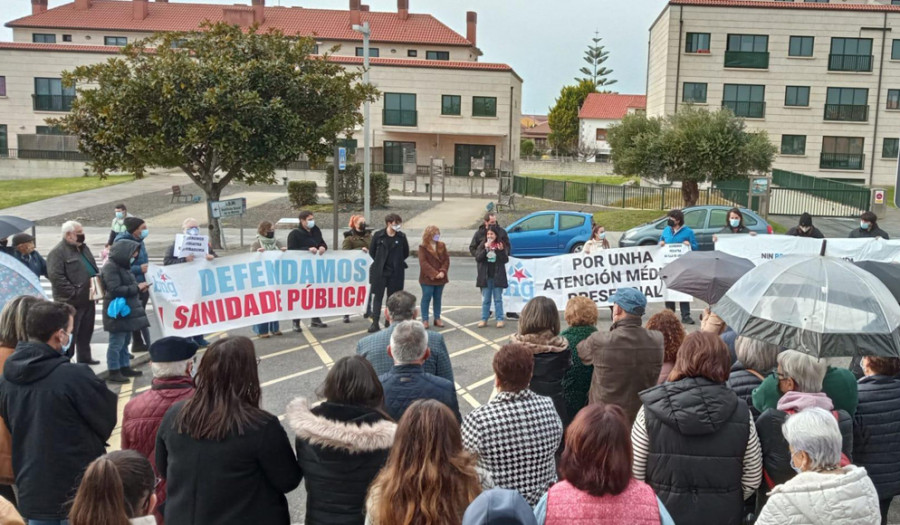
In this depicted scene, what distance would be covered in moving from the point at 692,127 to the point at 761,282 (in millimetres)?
27261

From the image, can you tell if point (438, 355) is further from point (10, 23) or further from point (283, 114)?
point (10, 23)

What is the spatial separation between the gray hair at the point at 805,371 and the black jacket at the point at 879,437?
45cm

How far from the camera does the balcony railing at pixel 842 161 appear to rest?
1839 inches

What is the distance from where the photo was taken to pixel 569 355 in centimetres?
558

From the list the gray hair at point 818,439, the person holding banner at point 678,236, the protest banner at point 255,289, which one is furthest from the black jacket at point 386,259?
the gray hair at point 818,439

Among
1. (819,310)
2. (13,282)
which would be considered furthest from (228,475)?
(819,310)

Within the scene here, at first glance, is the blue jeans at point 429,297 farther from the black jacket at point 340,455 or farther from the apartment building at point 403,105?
the apartment building at point 403,105

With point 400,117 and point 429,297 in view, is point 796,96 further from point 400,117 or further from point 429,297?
Answer: point 429,297

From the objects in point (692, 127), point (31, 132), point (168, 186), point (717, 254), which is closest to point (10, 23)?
point (31, 132)

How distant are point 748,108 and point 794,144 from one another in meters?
3.75

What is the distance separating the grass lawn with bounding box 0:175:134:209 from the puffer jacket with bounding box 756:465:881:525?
33126mm

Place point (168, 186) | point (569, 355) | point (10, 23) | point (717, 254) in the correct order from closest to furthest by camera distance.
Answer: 1. point (569, 355)
2. point (717, 254)
3. point (168, 186)
4. point (10, 23)

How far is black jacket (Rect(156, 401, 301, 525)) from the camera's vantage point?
3.62 m

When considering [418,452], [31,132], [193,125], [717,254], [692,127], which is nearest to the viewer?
[418,452]
